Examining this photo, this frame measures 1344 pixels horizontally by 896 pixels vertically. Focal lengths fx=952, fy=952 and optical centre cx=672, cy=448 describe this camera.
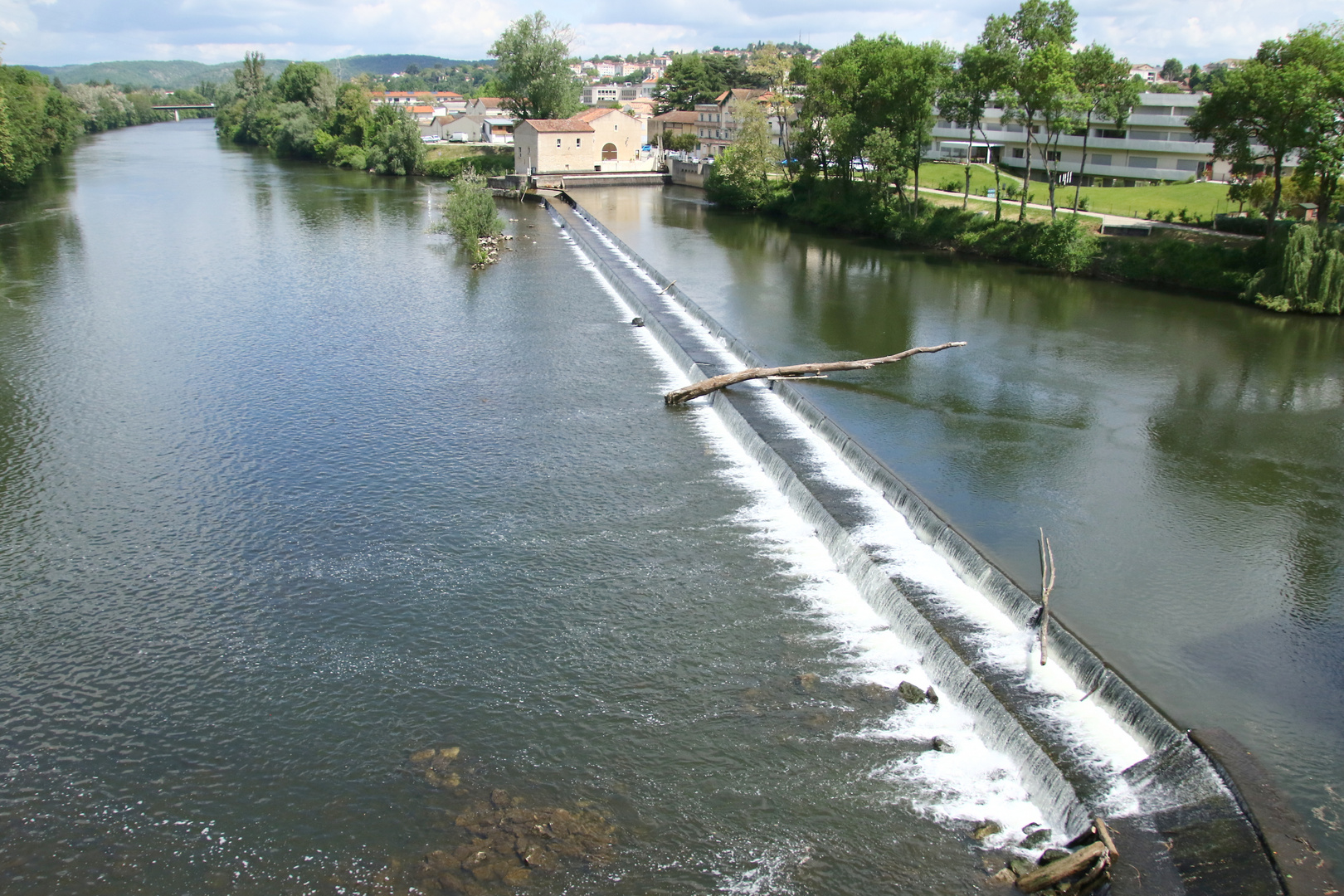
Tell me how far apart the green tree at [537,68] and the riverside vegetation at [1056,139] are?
31.2 m

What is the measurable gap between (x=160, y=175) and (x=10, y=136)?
2144 cm

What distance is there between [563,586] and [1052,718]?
6.90m

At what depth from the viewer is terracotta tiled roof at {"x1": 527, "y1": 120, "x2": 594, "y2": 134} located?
72.3 meters

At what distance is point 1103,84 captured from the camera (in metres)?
36.3

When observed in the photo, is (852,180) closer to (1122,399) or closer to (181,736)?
(1122,399)

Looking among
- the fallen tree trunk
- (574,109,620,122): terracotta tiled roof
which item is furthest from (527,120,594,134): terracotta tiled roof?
the fallen tree trunk

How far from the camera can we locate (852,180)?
170 ft

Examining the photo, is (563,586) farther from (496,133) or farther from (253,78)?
(253,78)

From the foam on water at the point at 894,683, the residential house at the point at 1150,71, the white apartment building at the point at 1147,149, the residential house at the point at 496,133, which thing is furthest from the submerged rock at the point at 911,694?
the residential house at the point at 1150,71

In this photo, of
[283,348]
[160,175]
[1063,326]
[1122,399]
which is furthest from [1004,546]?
[160,175]

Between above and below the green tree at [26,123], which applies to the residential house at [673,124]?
above

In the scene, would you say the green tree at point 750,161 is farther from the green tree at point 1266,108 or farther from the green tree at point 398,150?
the green tree at point 398,150

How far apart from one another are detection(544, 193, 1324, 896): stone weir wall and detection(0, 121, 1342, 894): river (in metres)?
0.39

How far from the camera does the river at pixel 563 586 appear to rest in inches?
390
